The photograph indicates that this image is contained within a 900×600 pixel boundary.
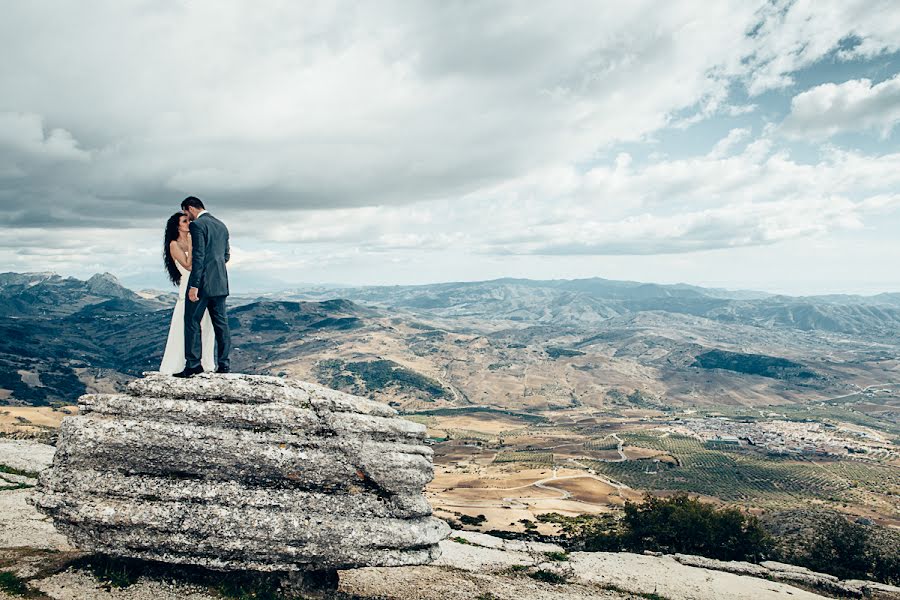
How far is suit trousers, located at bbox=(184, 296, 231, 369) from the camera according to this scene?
65.3 feet

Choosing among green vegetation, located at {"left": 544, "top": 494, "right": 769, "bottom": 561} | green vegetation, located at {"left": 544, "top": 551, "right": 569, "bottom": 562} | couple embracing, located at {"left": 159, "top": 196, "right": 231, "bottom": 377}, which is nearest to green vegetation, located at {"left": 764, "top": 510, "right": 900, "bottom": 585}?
green vegetation, located at {"left": 544, "top": 494, "right": 769, "bottom": 561}

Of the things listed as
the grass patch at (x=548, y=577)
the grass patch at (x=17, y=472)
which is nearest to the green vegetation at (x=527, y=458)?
the grass patch at (x=548, y=577)

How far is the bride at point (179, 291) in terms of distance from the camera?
20.3 m

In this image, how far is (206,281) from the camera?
65.3 ft

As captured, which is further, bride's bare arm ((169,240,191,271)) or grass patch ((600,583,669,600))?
grass patch ((600,583,669,600))

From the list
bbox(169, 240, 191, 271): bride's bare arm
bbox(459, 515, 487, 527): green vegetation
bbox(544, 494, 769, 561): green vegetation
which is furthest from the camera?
bbox(459, 515, 487, 527): green vegetation

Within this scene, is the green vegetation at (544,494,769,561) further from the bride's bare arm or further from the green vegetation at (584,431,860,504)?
the green vegetation at (584,431,860,504)

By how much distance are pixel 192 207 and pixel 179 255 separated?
→ 85.4 inches

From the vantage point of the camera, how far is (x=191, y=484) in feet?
64.0

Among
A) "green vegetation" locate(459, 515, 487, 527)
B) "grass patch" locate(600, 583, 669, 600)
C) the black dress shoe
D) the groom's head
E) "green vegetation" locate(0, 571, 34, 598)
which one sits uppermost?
the groom's head

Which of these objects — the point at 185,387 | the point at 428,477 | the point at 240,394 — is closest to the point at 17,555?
the point at 185,387

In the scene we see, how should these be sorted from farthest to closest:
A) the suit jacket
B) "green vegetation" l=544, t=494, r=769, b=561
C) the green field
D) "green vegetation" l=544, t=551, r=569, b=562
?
1. the green field
2. "green vegetation" l=544, t=494, r=769, b=561
3. "green vegetation" l=544, t=551, r=569, b=562
4. the suit jacket

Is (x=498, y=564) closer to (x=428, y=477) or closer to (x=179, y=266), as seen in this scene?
(x=428, y=477)

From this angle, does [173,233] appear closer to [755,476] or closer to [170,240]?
[170,240]
